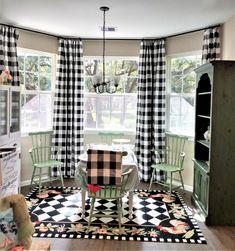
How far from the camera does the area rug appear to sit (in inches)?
127

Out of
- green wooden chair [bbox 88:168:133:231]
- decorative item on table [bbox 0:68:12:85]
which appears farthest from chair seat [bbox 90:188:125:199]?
decorative item on table [bbox 0:68:12:85]

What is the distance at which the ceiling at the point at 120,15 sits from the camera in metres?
3.43

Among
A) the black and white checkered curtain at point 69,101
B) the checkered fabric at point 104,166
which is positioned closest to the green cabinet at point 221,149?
the checkered fabric at point 104,166

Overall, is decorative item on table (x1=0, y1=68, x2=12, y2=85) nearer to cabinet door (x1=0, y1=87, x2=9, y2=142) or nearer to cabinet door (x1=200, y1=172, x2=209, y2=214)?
cabinet door (x1=0, y1=87, x2=9, y2=142)

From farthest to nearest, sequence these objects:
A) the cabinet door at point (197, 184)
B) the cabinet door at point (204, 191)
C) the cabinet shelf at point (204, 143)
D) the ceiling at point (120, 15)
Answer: the cabinet door at point (197, 184)
the cabinet shelf at point (204, 143)
the cabinet door at point (204, 191)
the ceiling at point (120, 15)

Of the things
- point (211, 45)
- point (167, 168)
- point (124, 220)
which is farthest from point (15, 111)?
point (211, 45)

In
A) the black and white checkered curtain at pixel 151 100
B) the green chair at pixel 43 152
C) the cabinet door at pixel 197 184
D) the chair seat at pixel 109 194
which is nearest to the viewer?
the chair seat at pixel 109 194

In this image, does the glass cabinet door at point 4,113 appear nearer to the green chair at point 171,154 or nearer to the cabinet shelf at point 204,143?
the green chair at point 171,154

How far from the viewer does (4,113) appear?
3789 millimetres

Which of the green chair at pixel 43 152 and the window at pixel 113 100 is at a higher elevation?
the window at pixel 113 100

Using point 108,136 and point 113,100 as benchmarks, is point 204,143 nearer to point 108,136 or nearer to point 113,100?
point 108,136

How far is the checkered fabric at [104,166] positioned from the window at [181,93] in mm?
2174

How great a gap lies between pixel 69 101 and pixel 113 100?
83cm

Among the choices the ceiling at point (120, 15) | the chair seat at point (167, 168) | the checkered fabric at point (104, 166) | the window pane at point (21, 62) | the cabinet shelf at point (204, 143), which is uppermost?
the ceiling at point (120, 15)
